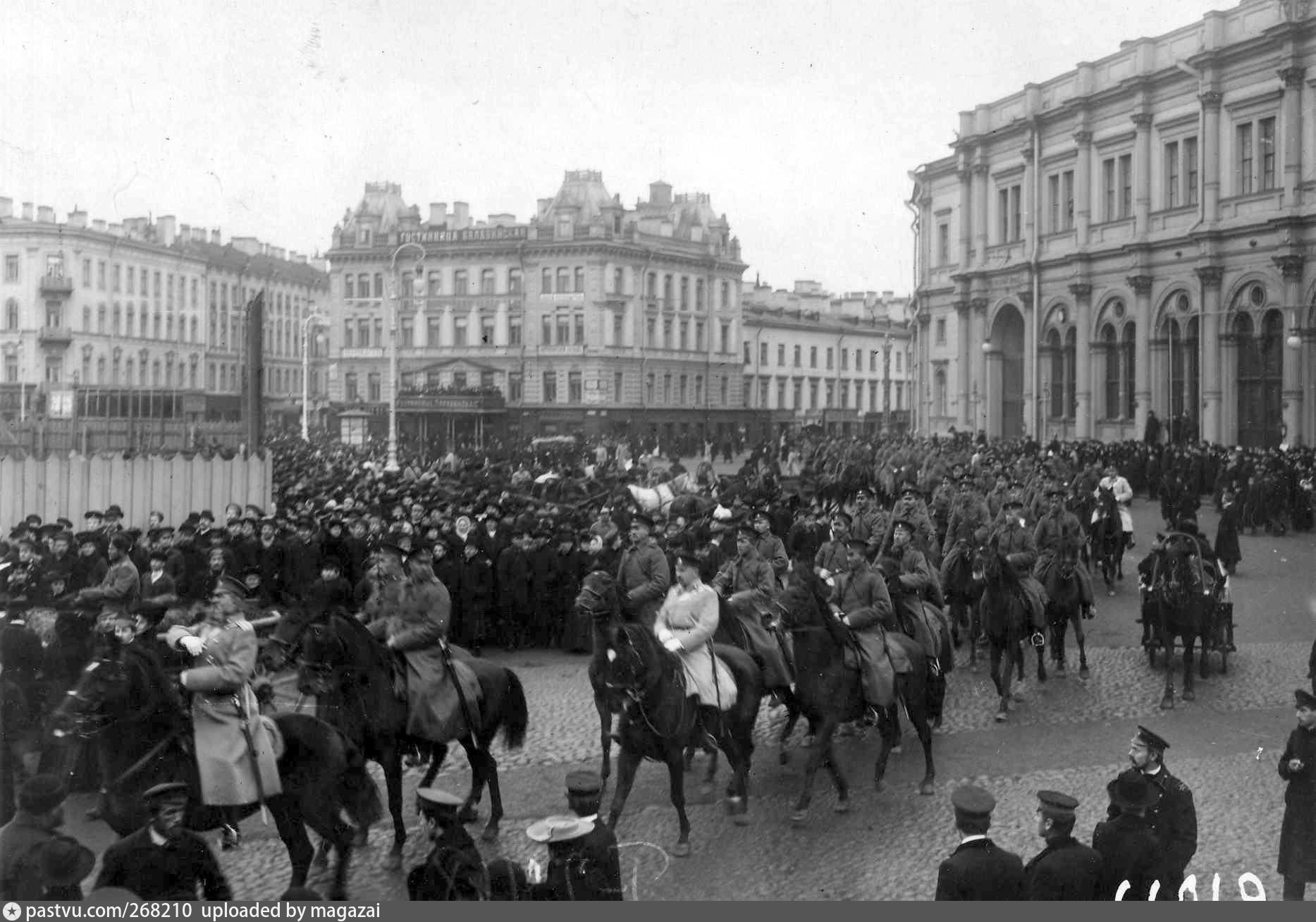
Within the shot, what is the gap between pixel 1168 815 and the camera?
744 cm

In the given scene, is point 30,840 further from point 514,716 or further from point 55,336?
point 55,336

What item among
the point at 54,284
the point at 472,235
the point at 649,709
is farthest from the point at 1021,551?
the point at 472,235

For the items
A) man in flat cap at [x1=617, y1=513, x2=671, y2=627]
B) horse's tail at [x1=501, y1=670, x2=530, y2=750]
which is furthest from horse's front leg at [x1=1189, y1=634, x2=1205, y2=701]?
horse's tail at [x1=501, y1=670, x2=530, y2=750]

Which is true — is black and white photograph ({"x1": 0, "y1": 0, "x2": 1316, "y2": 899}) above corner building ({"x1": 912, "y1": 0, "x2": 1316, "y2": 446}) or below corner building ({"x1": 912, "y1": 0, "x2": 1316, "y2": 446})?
below

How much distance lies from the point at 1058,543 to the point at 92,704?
11801 millimetres

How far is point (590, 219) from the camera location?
60844 millimetres

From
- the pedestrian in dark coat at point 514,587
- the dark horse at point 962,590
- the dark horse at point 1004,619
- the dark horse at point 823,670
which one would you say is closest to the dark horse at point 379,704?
the dark horse at point 823,670

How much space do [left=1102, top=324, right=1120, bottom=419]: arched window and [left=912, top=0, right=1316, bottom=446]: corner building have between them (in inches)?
2.8

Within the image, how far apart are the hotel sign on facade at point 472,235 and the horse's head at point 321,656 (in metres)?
58.3

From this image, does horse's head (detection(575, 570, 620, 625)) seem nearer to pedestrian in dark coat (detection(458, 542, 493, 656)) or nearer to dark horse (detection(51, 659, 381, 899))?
dark horse (detection(51, 659, 381, 899))

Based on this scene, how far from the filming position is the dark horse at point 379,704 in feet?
29.6

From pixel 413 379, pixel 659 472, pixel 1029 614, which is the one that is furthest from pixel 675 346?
pixel 1029 614

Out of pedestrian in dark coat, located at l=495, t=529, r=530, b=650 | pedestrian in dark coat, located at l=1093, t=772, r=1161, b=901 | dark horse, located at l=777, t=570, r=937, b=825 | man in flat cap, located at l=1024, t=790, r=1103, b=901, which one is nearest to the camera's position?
man in flat cap, located at l=1024, t=790, r=1103, b=901

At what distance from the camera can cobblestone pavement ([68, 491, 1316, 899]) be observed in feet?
29.2
